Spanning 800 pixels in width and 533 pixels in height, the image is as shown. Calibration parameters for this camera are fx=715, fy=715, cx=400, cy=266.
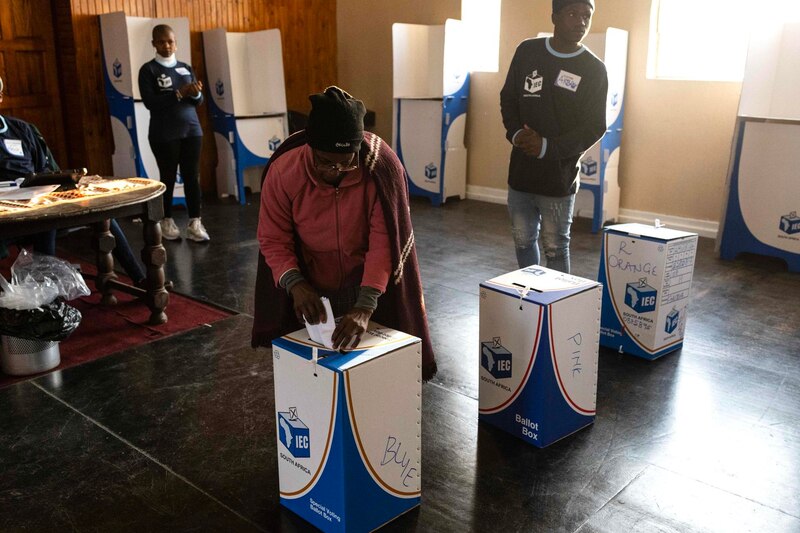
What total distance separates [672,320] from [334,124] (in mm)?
1932

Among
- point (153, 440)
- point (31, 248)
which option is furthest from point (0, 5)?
point (153, 440)

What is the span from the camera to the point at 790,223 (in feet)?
13.9

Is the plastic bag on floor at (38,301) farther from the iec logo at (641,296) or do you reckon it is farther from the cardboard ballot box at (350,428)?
the iec logo at (641,296)

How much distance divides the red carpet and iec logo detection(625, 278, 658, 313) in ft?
6.20

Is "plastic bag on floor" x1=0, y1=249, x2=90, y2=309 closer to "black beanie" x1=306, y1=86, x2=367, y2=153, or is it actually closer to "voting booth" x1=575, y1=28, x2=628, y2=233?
"black beanie" x1=306, y1=86, x2=367, y2=153

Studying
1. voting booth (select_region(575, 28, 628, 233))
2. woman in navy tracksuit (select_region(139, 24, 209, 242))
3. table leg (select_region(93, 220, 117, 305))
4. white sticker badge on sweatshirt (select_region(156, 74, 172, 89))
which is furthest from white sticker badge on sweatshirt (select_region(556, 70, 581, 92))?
white sticker badge on sweatshirt (select_region(156, 74, 172, 89))

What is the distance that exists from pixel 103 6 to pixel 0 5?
732mm

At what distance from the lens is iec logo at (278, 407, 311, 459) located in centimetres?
181

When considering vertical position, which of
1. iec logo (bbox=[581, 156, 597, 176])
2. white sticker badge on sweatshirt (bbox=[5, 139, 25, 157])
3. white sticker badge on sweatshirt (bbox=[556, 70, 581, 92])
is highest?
white sticker badge on sweatshirt (bbox=[556, 70, 581, 92])

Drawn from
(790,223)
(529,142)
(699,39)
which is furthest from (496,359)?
(699,39)

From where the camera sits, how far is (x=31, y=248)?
148 inches

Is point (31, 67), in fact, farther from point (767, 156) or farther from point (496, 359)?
point (767, 156)

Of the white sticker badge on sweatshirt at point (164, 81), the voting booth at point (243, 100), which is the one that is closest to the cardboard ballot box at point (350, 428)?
the white sticker badge on sweatshirt at point (164, 81)

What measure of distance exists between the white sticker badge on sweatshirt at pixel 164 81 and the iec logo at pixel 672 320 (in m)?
3.47
